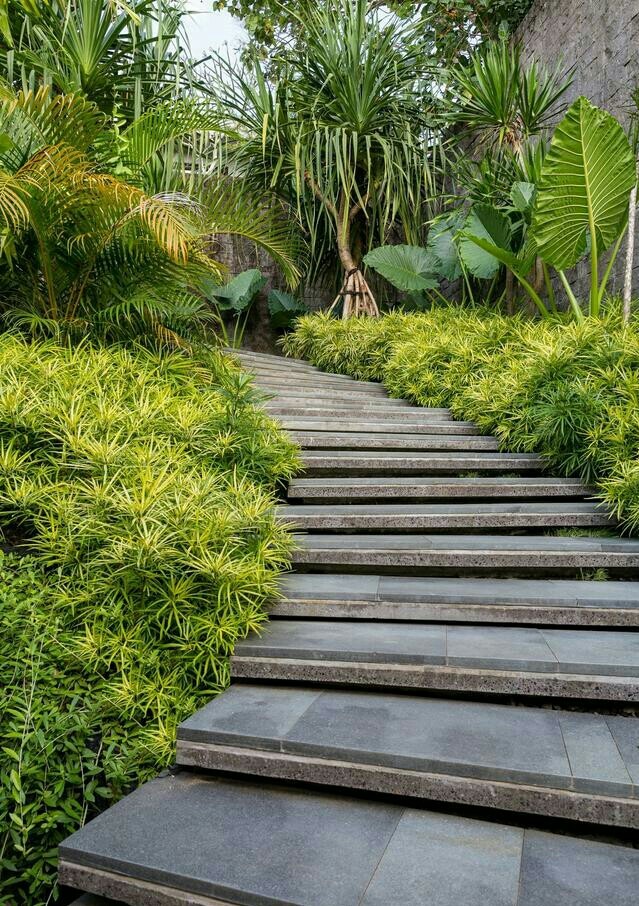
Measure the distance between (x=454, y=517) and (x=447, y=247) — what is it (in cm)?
472

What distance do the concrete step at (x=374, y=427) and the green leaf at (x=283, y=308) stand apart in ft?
13.8

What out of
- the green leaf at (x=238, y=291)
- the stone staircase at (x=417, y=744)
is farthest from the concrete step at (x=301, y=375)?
the stone staircase at (x=417, y=744)

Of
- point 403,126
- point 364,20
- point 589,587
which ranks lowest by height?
point 589,587

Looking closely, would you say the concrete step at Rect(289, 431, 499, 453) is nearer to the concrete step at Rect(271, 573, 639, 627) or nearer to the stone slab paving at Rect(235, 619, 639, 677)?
the concrete step at Rect(271, 573, 639, 627)

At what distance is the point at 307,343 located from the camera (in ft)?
24.9

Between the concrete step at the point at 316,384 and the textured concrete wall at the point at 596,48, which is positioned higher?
the textured concrete wall at the point at 596,48

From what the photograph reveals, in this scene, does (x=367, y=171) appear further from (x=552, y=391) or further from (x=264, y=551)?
(x=264, y=551)

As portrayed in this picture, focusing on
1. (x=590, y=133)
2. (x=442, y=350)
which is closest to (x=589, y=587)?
(x=442, y=350)

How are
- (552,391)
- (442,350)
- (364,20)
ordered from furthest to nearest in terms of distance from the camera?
(364,20), (442,350), (552,391)

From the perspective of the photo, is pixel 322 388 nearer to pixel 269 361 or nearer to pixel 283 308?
pixel 269 361

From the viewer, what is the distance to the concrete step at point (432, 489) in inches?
140

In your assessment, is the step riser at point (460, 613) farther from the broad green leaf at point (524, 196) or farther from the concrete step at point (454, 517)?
the broad green leaf at point (524, 196)

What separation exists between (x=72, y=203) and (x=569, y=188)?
3450 millimetres

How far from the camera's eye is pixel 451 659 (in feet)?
6.75
